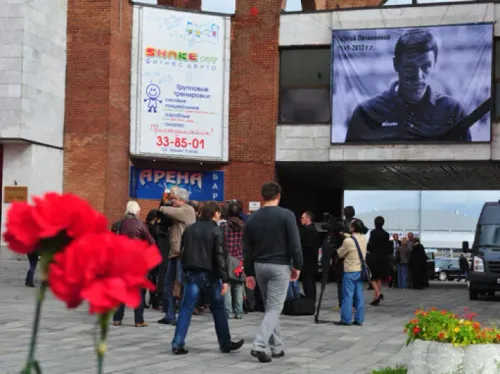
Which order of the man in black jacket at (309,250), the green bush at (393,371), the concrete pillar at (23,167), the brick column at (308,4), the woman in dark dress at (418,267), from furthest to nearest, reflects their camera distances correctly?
the brick column at (308,4), the woman in dark dress at (418,267), the concrete pillar at (23,167), the man in black jacket at (309,250), the green bush at (393,371)

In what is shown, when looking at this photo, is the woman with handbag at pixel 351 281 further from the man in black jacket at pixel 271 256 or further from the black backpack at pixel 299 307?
the man in black jacket at pixel 271 256

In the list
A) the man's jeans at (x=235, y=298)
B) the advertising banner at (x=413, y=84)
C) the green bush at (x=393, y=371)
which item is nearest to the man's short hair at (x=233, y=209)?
the man's jeans at (x=235, y=298)

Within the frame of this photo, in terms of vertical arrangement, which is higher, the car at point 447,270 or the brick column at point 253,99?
the brick column at point 253,99

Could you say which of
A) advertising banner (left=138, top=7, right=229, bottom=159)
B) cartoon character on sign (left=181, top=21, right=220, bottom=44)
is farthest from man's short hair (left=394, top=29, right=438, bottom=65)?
cartoon character on sign (left=181, top=21, right=220, bottom=44)

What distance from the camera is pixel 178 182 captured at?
25562mm

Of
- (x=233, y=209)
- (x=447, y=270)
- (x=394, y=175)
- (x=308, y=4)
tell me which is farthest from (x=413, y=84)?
(x=447, y=270)

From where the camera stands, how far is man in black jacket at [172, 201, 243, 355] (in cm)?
911

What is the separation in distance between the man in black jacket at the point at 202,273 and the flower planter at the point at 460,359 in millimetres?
2822

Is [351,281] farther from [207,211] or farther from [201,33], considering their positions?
[201,33]

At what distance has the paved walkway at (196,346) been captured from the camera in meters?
8.38

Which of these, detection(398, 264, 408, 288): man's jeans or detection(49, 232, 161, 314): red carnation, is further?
detection(398, 264, 408, 288): man's jeans

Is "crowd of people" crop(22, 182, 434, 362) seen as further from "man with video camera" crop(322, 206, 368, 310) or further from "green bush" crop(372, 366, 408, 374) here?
"green bush" crop(372, 366, 408, 374)

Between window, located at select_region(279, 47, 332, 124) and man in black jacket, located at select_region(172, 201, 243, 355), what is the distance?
629 inches

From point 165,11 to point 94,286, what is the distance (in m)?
23.7
